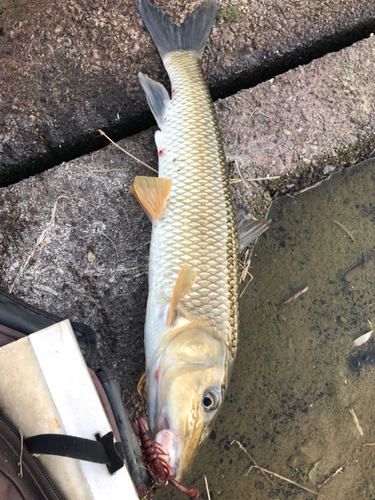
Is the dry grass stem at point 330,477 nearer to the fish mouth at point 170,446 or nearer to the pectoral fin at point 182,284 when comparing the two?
the fish mouth at point 170,446

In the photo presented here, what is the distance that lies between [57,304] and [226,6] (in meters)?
2.11

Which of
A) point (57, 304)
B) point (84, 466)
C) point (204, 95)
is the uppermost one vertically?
point (204, 95)

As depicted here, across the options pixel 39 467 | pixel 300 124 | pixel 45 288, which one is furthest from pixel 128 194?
pixel 39 467

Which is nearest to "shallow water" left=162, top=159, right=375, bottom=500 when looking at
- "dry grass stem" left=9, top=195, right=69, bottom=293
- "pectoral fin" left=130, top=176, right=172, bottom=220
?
"pectoral fin" left=130, top=176, right=172, bottom=220

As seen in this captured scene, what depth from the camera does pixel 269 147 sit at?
246 cm

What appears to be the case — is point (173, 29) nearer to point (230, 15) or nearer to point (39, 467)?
point (230, 15)

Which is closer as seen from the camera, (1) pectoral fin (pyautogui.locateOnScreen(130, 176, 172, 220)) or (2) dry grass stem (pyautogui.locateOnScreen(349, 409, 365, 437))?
(1) pectoral fin (pyautogui.locateOnScreen(130, 176, 172, 220))

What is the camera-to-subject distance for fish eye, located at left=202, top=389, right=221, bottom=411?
1700 mm

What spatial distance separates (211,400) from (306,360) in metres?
1.14

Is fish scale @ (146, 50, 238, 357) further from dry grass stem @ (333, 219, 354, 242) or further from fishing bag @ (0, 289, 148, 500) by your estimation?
dry grass stem @ (333, 219, 354, 242)

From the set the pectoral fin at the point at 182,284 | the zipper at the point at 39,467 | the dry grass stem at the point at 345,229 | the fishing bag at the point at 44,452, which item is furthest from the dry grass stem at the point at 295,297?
the zipper at the point at 39,467

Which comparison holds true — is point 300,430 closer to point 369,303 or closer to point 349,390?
point 349,390

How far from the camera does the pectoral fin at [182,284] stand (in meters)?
1.78

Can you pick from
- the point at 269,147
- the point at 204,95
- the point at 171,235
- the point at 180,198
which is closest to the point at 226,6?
the point at 204,95
